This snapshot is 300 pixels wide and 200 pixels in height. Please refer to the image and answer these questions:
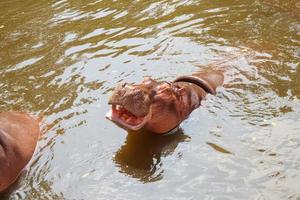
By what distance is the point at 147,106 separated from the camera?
6.89m

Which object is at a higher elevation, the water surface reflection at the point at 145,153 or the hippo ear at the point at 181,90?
the hippo ear at the point at 181,90

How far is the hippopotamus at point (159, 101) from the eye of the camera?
261 inches

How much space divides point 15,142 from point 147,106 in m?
1.89

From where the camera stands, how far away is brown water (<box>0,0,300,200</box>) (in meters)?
6.45

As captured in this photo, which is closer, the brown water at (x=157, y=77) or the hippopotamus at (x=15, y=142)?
the brown water at (x=157, y=77)

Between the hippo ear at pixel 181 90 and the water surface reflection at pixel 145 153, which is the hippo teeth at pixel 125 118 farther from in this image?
the hippo ear at pixel 181 90

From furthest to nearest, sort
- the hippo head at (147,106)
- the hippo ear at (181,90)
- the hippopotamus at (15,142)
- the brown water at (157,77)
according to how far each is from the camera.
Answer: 1. the hippo ear at (181,90)
2. the hippopotamus at (15,142)
3. the hippo head at (147,106)
4. the brown water at (157,77)

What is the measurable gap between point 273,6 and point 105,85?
4.57 metres

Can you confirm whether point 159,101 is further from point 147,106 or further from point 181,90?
point 181,90

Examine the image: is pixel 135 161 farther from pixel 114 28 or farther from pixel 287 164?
pixel 114 28

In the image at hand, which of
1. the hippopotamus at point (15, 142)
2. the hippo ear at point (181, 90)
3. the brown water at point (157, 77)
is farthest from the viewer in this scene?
the hippo ear at point (181, 90)

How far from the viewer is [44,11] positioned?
1344 centimetres

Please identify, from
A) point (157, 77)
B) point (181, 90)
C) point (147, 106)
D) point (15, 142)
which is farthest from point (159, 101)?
point (15, 142)

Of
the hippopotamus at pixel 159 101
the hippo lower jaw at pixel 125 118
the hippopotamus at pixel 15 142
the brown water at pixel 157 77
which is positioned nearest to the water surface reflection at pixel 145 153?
the brown water at pixel 157 77
